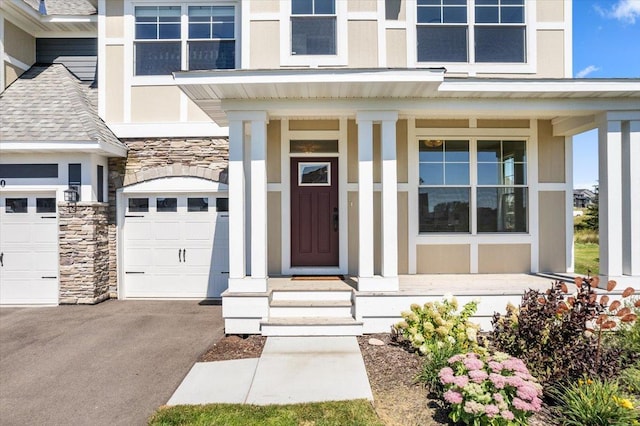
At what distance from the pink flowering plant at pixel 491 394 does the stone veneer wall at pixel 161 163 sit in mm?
5907

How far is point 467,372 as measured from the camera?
3.12 m

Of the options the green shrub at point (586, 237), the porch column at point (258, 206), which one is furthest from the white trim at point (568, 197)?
the green shrub at point (586, 237)

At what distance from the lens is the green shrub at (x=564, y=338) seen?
3.40 meters

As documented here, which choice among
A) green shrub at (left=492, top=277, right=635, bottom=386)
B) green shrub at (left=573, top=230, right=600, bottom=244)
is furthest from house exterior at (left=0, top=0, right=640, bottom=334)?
green shrub at (left=573, top=230, right=600, bottom=244)

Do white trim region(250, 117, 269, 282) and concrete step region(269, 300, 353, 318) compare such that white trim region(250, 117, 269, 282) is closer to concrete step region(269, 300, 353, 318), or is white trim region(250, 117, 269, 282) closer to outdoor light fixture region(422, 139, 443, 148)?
concrete step region(269, 300, 353, 318)

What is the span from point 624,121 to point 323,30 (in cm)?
501

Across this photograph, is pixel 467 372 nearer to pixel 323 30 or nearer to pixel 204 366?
pixel 204 366

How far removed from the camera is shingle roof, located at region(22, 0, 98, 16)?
29.3ft

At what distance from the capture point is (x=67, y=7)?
29.8 feet

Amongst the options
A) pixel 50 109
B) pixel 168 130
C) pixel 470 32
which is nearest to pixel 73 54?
pixel 50 109

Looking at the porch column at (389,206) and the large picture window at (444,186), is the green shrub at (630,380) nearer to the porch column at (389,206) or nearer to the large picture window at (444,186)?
the porch column at (389,206)

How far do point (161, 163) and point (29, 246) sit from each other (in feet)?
9.85

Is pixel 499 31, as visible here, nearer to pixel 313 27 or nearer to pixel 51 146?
pixel 313 27

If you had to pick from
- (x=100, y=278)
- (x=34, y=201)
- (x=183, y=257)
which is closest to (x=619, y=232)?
(x=183, y=257)
